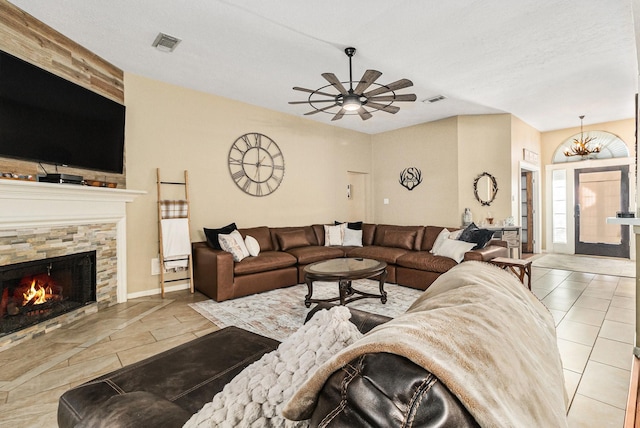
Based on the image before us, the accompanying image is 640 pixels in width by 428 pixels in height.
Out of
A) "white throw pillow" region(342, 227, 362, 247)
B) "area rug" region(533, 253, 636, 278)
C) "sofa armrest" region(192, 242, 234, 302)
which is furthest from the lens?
"white throw pillow" region(342, 227, 362, 247)

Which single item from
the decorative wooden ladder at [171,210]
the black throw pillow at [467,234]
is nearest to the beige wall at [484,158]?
the black throw pillow at [467,234]

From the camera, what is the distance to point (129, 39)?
3139 millimetres

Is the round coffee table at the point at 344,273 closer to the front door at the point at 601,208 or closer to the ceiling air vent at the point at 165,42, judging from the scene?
the ceiling air vent at the point at 165,42

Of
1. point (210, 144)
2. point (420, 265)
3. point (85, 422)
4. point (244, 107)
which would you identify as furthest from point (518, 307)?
point (244, 107)

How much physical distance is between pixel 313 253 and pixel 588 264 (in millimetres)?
5372

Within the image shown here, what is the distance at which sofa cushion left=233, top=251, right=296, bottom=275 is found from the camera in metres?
3.92

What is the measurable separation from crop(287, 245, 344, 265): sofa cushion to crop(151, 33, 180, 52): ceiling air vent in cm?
298

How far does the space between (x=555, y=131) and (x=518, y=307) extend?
8291mm

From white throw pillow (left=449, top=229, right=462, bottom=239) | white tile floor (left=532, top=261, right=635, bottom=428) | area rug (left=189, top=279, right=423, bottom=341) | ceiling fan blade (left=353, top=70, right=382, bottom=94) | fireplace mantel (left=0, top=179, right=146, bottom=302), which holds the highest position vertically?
ceiling fan blade (left=353, top=70, right=382, bottom=94)

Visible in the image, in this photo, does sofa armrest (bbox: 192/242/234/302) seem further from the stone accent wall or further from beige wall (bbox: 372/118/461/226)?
beige wall (bbox: 372/118/461/226)

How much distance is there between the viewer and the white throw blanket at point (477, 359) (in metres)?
0.43

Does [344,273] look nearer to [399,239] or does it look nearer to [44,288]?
[399,239]

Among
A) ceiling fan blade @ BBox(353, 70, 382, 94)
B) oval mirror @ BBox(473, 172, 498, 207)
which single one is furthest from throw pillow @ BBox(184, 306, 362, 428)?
oval mirror @ BBox(473, 172, 498, 207)

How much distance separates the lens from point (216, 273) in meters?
3.73
